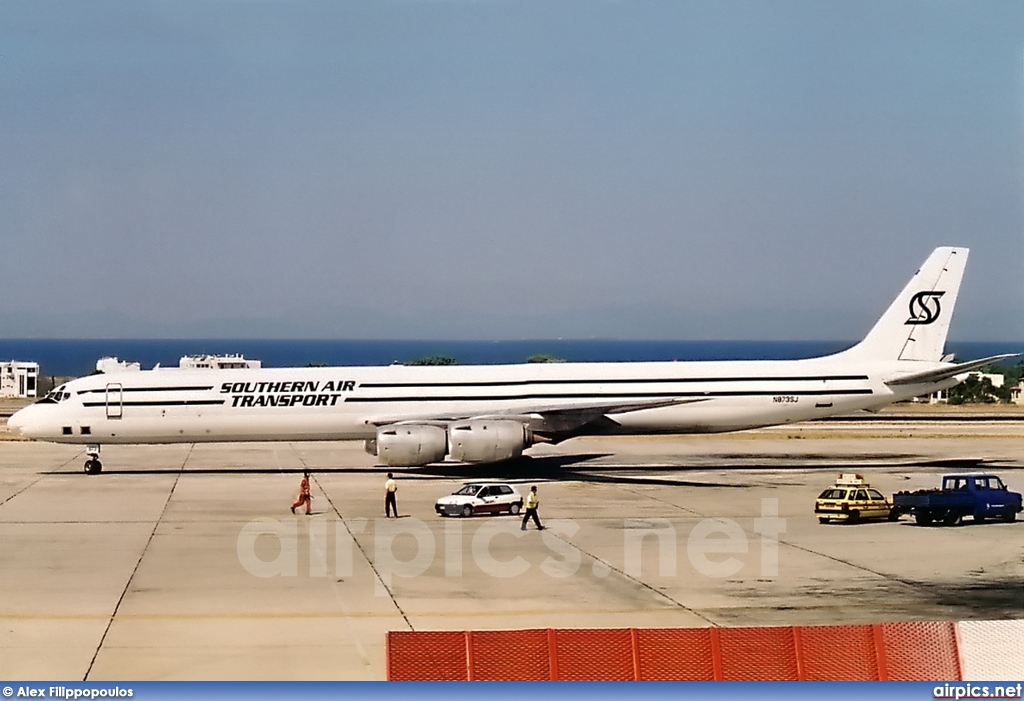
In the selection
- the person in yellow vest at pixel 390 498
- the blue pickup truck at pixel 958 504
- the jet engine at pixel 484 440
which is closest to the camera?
the blue pickup truck at pixel 958 504

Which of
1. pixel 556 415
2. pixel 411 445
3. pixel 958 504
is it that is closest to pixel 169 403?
pixel 411 445

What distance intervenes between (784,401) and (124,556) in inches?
1061

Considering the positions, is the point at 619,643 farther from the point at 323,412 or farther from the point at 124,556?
the point at 323,412

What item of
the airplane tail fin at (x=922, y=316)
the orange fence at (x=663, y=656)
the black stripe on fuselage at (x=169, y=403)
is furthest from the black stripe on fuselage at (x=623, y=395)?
the orange fence at (x=663, y=656)

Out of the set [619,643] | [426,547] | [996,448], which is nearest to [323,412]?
[426,547]

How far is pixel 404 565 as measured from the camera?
24781 mm

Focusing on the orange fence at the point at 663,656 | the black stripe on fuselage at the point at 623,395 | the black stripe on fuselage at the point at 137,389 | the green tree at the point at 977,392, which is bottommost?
the orange fence at the point at 663,656

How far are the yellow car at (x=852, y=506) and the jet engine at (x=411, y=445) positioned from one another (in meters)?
13.1

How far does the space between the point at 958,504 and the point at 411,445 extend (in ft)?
55.6

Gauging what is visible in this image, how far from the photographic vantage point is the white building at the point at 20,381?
11681cm

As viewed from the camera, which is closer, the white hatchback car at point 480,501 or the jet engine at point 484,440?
the white hatchback car at point 480,501

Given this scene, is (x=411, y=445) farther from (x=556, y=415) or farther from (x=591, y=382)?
(x=591, y=382)

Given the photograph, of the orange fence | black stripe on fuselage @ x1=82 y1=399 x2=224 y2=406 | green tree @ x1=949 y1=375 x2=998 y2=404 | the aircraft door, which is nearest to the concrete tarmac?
the orange fence

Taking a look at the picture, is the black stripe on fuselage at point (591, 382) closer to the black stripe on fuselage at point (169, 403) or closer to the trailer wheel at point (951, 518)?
the black stripe on fuselage at point (169, 403)
